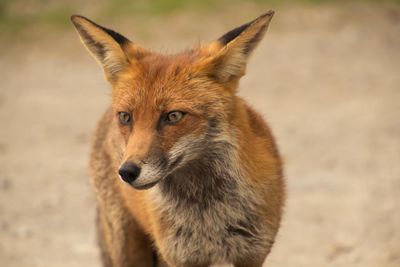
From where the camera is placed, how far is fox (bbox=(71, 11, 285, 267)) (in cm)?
519

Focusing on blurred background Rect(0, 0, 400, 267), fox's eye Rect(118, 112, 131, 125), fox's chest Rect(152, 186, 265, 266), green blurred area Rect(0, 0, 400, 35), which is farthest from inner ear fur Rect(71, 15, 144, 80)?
green blurred area Rect(0, 0, 400, 35)

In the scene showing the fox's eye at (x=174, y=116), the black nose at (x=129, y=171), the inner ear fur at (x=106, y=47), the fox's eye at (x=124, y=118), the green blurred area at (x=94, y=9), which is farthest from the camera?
the green blurred area at (x=94, y=9)

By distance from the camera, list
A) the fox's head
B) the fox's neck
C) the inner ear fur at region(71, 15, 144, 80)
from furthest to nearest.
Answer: the inner ear fur at region(71, 15, 144, 80) → the fox's neck → the fox's head

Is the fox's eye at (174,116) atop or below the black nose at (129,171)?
atop

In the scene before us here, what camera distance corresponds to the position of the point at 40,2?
19.2 m

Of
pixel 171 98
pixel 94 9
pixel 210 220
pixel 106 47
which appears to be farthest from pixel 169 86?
pixel 94 9

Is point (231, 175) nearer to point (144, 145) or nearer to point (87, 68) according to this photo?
point (144, 145)

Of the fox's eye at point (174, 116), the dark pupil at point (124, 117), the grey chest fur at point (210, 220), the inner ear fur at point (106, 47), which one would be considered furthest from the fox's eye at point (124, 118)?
the grey chest fur at point (210, 220)

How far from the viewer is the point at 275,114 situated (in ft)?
43.7

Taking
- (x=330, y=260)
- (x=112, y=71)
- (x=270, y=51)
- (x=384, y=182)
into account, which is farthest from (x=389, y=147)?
(x=112, y=71)

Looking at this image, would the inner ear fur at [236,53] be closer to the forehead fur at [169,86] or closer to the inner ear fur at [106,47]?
the forehead fur at [169,86]

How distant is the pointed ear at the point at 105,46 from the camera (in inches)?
224

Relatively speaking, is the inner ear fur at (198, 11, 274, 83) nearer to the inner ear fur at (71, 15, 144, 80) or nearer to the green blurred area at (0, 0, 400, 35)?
the inner ear fur at (71, 15, 144, 80)

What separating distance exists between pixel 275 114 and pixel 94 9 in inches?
276
